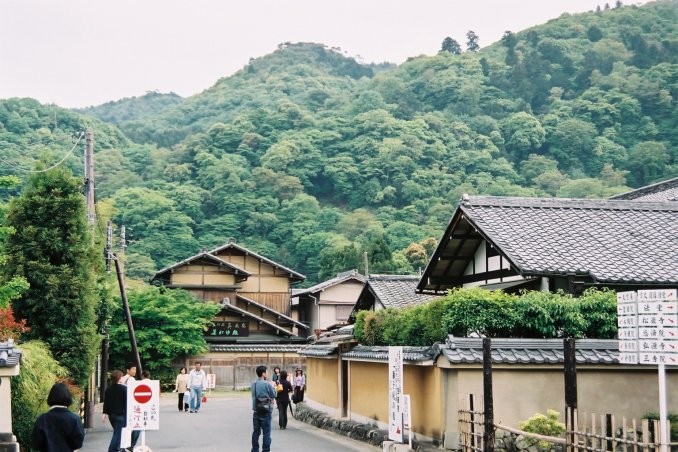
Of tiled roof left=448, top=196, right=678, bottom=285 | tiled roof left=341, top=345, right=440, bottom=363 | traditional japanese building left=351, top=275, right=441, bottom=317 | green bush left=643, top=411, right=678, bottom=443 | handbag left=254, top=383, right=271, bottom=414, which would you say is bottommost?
green bush left=643, top=411, right=678, bottom=443

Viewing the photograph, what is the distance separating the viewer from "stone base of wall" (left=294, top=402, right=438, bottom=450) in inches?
760

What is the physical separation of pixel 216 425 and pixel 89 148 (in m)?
9.05

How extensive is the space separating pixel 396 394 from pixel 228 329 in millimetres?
37817

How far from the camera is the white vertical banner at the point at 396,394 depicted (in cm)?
1609

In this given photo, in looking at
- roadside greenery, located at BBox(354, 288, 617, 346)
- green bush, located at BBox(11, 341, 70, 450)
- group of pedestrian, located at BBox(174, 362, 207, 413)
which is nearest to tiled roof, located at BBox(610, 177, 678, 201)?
roadside greenery, located at BBox(354, 288, 617, 346)

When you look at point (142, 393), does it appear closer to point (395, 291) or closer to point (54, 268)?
point (54, 268)

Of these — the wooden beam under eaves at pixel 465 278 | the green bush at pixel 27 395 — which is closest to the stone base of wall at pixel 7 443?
the green bush at pixel 27 395

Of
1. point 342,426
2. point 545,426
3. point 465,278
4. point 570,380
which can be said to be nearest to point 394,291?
point 465,278

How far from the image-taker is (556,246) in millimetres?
19141

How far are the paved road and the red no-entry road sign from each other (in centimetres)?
501

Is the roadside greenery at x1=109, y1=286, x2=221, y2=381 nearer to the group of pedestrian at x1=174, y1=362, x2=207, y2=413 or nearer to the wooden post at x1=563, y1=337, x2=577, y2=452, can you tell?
the group of pedestrian at x1=174, y1=362, x2=207, y2=413

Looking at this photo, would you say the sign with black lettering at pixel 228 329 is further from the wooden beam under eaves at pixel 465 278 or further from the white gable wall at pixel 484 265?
the white gable wall at pixel 484 265

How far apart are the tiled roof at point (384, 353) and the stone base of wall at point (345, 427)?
1.63 metres

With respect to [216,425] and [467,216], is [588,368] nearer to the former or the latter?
[467,216]
